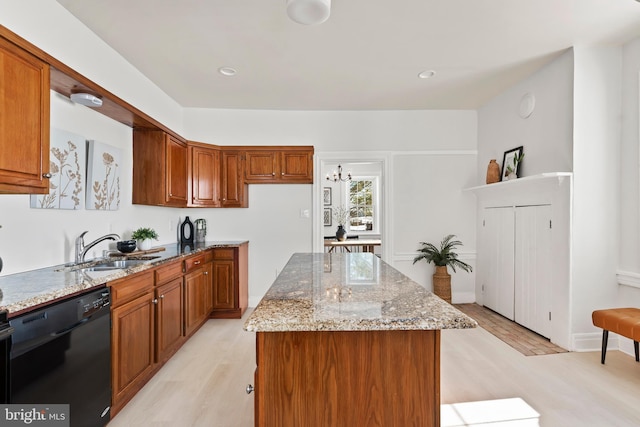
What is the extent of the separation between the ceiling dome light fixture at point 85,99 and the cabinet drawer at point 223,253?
77.4 inches

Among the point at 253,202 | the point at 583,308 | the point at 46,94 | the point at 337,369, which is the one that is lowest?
the point at 583,308

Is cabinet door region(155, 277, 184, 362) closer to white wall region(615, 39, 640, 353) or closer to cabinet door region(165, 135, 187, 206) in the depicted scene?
cabinet door region(165, 135, 187, 206)

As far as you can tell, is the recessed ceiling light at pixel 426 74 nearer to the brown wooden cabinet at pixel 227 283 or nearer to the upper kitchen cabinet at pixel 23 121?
the brown wooden cabinet at pixel 227 283

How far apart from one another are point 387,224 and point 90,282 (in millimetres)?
3579

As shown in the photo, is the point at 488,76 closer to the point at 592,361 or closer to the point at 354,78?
the point at 354,78

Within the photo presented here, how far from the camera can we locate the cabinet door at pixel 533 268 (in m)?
3.22

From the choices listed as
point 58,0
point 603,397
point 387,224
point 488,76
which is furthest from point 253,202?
point 603,397

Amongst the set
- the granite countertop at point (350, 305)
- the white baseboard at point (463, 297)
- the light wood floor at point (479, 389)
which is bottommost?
the light wood floor at point (479, 389)

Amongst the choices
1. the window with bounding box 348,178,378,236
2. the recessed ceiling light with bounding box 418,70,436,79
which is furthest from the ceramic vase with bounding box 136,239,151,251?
the window with bounding box 348,178,378,236

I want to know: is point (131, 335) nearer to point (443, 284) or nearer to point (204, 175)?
point (204, 175)

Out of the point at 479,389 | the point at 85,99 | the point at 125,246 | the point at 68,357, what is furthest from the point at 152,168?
the point at 479,389

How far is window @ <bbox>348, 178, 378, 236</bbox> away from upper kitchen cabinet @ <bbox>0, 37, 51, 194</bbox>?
22.7 ft

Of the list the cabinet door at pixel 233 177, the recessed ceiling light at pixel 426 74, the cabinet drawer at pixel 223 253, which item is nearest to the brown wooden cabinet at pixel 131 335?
the cabinet drawer at pixel 223 253

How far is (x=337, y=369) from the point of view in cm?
119
